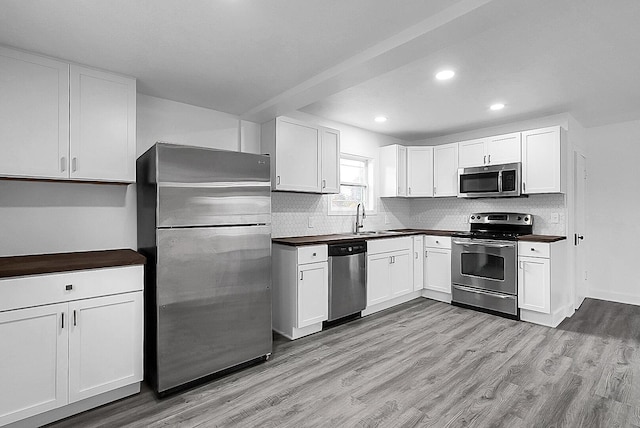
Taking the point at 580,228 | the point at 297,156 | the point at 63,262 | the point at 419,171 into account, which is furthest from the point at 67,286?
the point at 580,228

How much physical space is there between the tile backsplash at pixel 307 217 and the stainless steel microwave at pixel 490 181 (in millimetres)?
1259

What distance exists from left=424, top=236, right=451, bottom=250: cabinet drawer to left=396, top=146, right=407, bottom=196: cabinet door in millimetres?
814

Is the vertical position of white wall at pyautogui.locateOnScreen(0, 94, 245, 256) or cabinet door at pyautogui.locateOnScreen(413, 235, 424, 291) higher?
white wall at pyautogui.locateOnScreen(0, 94, 245, 256)

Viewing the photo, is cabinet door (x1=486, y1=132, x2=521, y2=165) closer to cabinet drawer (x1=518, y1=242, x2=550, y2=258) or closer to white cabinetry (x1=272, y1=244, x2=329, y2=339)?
cabinet drawer (x1=518, y1=242, x2=550, y2=258)

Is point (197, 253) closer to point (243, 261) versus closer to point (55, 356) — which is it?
point (243, 261)

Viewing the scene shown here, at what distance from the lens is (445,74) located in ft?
9.59

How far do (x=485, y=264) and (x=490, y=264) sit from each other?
0.06 m

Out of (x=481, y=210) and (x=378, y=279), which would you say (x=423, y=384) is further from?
(x=481, y=210)

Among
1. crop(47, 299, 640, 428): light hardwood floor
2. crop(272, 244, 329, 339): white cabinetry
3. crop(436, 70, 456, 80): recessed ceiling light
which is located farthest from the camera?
crop(272, 244, 329, 339): white cabinetry

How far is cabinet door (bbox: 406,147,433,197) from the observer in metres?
5.13

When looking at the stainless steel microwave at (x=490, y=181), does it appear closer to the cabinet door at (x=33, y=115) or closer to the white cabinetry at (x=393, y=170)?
the white cabinetry at (x=393, y=170)

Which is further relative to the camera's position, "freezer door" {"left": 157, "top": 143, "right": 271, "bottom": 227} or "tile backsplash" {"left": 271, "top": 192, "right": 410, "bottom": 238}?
"tile backsplash" {"left": 271, "top": 192, "right": 410, "bottom": 238}

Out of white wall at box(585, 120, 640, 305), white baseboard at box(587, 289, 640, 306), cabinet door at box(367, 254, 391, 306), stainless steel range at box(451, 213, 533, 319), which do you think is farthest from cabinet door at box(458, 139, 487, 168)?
white baseboard at box(587, 289, 640, 306)

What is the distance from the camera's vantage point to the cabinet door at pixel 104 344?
2.10 m
